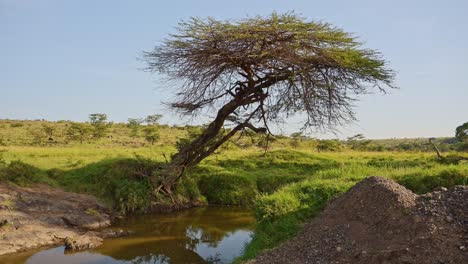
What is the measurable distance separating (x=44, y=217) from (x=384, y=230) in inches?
374

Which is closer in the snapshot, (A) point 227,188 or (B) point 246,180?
(A) point 227,188

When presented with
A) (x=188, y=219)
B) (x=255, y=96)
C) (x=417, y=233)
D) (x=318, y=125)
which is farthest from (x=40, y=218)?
(x=417, y=233)

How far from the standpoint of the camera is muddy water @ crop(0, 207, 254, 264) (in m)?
10.1

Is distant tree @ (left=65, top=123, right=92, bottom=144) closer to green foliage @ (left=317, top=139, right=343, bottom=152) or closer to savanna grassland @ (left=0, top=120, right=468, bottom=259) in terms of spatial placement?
savanna grassland @ (left=0, top=120, right=468, bottom=259)

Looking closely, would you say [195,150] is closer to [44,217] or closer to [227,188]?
[227,188]

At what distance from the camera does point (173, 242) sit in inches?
464

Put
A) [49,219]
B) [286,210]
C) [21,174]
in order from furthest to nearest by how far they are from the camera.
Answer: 1. [21,174]
2. [49,219]
3. [286,210]

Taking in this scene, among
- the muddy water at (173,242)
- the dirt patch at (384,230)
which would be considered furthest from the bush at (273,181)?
the dirt patch at (384,230)

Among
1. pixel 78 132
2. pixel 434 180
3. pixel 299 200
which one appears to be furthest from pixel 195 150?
pixel 78 132

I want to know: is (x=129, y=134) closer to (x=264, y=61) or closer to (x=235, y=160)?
(x=235, y=160)

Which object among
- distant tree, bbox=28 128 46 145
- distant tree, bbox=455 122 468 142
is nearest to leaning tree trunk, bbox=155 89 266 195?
distant tree, bbox=28 128 46 145

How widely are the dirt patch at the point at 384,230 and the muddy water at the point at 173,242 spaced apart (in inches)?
109

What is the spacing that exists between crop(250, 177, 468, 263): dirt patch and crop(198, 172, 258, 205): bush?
27.5ft

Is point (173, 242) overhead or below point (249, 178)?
below
